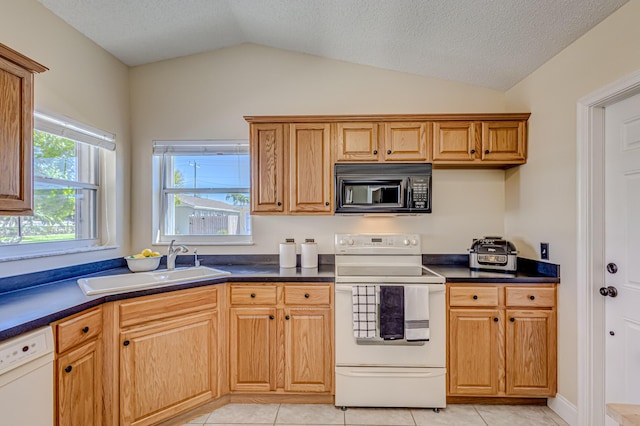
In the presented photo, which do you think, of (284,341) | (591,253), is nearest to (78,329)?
(284,341)

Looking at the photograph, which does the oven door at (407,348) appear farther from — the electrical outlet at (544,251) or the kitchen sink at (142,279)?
the kitchen sink at (142,279)

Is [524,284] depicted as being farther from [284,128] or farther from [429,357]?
[284,128]

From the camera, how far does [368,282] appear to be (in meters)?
2.25

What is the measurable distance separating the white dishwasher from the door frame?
293 centimetres

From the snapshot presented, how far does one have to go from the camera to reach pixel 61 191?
2385 millimetres

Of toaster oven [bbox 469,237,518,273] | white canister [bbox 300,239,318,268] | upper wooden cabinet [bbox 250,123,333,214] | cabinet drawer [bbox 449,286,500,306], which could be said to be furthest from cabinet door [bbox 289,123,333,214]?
toaster oven [bbox 469,237,518,273]

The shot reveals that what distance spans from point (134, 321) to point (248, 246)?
1.21 metres

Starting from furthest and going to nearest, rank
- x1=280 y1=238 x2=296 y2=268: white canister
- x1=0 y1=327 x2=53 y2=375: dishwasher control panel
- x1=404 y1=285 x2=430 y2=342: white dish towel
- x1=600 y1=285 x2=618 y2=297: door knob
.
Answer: x1=280 y1=238 x2=296 y2=268: white canister < x1=404 y1=285 x2=430 y2=342: white dish towel < x1=600 y1=285 x2=618 y2=297: door knob < x1=0 y1=327 x2=53 y2=375: dishwasher control panel

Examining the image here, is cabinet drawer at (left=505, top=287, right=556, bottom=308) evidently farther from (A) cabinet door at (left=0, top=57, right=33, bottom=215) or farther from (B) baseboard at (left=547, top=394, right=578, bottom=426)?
(A) cabinet door at (left=0, top=57, right=33, bottom=215)

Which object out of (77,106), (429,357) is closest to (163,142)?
(77,106)

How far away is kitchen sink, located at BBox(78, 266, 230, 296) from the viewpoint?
6.41 feet

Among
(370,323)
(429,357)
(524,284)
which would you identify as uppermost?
(524,284)

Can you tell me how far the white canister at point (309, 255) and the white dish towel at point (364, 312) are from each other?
2.08 ft

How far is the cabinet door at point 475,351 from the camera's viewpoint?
228 centimetres
